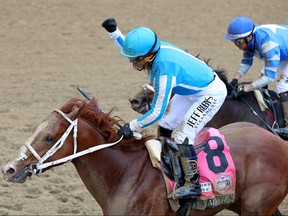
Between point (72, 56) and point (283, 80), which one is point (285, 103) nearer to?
point (283, 80)

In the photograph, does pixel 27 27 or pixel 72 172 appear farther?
pixel 27 27

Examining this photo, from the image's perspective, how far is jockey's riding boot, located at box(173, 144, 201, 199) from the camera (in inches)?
241

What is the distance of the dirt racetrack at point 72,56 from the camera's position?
343 inches

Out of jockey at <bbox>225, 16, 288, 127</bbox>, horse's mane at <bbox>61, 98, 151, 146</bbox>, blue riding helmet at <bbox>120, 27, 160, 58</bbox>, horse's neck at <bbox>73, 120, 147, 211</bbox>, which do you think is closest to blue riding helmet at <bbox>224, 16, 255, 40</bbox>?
jockey at <bbox>225, 16, 288, 127</bbox>

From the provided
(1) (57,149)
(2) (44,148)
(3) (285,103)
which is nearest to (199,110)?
(1) (57,149)

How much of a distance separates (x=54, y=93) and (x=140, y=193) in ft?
20.9

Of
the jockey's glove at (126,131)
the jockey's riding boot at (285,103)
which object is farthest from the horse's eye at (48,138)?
the jockey's riding boot at (285,103)

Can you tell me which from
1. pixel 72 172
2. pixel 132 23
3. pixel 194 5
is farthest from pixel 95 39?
pixel 72 172

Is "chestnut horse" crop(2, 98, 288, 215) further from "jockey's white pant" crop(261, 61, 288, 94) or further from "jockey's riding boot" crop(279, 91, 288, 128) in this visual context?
"jockey's white pant" crop(261, 61, 288, 94)

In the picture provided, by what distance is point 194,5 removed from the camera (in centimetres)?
1725

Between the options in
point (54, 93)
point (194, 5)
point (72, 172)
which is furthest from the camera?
point (194, 5)

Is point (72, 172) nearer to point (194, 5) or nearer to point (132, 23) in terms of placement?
point (132, 23)

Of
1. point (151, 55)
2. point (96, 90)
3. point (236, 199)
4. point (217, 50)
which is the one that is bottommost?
point (217, 50)

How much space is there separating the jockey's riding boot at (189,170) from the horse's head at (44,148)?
40.2 inches
